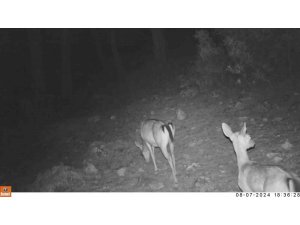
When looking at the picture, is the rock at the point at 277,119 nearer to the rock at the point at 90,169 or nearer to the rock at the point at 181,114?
the rock at the point at 181,114

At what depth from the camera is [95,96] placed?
14.9 m

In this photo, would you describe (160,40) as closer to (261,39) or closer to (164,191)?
(261,39)

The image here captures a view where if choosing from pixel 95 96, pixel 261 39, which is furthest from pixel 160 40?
pixel 261 39

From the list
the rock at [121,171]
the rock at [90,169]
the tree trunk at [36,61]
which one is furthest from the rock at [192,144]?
the tree trunk at [36,61]

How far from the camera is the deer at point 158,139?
686cm

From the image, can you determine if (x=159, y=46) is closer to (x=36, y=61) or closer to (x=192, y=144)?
(x=36, y=61)

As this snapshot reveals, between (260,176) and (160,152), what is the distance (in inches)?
157

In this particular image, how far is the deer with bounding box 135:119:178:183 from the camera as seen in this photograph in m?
6.86

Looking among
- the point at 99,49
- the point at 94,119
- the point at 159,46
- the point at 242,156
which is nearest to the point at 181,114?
the point at 94,119

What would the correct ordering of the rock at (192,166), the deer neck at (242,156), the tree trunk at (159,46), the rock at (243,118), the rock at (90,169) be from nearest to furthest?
the deer neck at (242,156), the rock at (192,166), the rock at (90,169), the rock at (243,118), the tree trunk at (159,46)

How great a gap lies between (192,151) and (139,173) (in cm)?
162

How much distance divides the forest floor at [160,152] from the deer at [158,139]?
340mm
